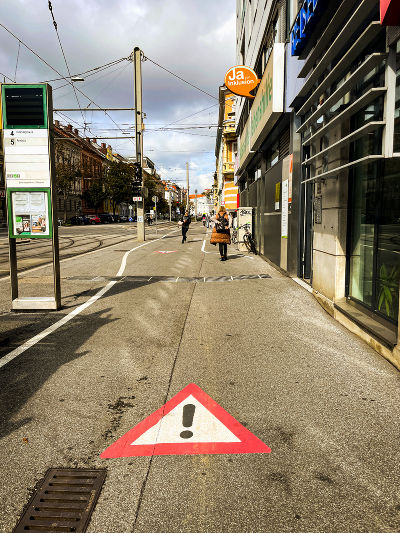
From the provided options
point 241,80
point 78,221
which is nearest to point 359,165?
point 241,80

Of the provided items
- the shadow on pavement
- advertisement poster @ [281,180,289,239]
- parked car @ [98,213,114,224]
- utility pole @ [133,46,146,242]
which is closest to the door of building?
advertisement poster @ [281,180,289,239]

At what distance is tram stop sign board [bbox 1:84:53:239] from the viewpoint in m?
6.09

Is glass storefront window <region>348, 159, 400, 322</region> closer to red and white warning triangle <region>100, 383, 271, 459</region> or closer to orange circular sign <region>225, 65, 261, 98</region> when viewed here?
red and white warning triangle <region>100, 383, 271, 459</region>

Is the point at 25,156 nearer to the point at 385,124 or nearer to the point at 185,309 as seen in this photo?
the point at 185,309

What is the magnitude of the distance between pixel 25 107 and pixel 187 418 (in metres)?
5.37

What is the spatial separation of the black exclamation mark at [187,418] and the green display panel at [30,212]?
14.1 ft

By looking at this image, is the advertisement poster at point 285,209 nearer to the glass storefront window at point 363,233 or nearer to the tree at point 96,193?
the glass storefront window at point 363,233

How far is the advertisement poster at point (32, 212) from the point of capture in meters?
6.42

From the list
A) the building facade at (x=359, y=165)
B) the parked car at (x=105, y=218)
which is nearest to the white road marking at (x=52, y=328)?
the building facade at (x=359, y=165)

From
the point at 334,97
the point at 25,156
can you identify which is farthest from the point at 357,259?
the point at 25,156

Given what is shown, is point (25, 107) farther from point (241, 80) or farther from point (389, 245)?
point (241, 80)

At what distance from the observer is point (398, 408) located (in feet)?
10.5

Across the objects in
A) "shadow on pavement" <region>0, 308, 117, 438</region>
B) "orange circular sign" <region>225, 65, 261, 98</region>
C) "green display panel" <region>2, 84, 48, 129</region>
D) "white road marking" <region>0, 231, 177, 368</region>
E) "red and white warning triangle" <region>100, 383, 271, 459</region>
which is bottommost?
"red and white warning triangle" <region>100, 383, 271, 459</region>

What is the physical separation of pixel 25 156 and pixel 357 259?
17.4 ft
